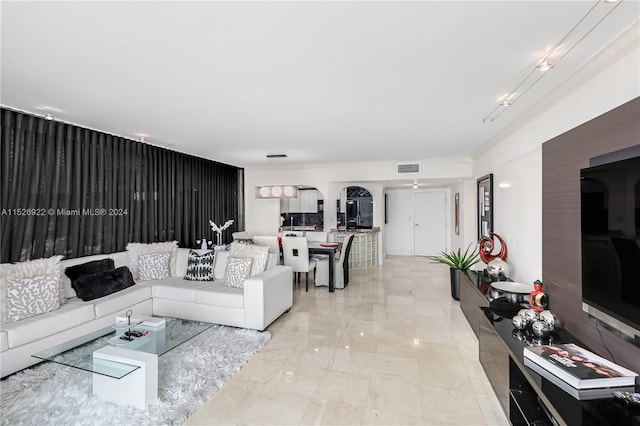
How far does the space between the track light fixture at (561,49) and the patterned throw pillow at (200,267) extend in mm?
3859

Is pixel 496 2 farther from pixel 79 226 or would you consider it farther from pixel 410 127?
pixel 79 226

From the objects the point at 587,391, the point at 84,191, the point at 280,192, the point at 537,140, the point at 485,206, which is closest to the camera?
the point at 587,391

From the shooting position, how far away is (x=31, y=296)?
276 cm

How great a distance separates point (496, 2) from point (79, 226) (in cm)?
472

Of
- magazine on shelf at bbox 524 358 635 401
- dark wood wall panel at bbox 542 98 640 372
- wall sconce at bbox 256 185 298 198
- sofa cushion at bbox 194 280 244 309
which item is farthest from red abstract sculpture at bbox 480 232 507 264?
wall sconce at bbox 256 185 298 198

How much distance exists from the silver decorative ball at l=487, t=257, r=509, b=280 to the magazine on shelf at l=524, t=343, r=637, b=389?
154cm

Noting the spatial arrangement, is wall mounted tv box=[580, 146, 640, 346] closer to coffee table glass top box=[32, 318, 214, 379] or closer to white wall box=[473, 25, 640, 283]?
white wall box=[473, 25, 640, 283]

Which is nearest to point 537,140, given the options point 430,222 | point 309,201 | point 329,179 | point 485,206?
point 485,206

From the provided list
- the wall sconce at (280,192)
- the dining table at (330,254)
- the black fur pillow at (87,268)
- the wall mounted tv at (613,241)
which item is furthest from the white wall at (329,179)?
the wall mounted tv at (613,241)

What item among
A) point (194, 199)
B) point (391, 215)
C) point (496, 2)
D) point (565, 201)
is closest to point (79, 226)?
point (194, 199)

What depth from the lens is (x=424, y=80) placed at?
7.70ft

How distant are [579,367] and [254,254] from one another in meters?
3.22

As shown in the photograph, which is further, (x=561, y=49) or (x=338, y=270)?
(x=338, y=270)

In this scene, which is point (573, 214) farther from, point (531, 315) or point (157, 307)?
point (157, 307)
